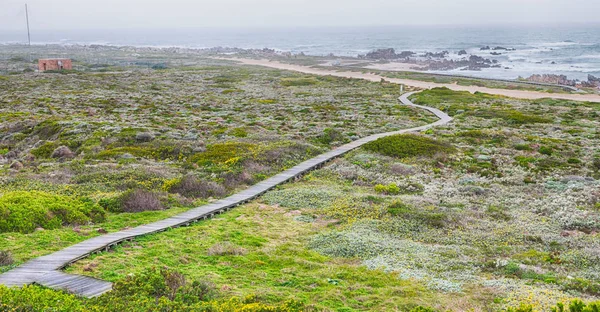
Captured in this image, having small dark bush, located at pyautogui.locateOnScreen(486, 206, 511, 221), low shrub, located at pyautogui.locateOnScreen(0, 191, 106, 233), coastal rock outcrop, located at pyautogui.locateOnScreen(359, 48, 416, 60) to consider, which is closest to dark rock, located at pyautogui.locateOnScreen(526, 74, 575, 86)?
coastal rock outcrop, located at pyautogui.locateOnScreen(359, 48, 416, 60)

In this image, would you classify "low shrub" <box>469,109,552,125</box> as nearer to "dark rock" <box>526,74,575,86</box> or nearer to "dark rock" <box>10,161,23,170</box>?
"dark rock" <box>10,161,23,170</box>

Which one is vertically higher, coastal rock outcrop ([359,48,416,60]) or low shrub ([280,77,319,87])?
coastal rock outcrop ([359,48,416,60])

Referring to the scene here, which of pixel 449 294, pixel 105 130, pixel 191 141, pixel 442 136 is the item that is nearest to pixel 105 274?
pixel 449 294

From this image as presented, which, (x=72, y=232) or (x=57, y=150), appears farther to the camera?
(x=57, y=150)

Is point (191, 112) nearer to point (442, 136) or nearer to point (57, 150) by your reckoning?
point (57, 150)

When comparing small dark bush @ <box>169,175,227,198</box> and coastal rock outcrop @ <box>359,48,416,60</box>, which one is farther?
coastal rock outcrop @ <box>359,48,416,60</box>

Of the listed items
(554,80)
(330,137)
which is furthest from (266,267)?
(554,80)

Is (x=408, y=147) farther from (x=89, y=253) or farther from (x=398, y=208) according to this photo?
(x=89, y=253)
